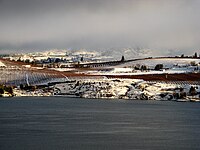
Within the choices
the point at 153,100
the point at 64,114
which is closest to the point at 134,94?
the point at 153,100

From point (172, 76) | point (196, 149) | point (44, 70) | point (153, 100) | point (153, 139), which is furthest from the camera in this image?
point (44, 70)

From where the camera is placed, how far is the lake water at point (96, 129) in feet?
116

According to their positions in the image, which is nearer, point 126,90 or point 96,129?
point 96,129

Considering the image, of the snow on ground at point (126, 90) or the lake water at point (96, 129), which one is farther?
the snow on ground at point (126, 90)

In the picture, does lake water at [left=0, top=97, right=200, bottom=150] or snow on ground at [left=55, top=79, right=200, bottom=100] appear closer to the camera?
lake water at [left=0, top=97, right=200, bottom=150]

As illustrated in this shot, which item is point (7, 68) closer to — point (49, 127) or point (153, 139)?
point (49, 127)

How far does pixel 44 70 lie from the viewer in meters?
103

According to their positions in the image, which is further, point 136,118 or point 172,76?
point 172,76

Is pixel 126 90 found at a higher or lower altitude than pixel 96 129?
lower

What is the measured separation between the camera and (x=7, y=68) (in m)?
101

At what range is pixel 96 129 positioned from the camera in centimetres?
4238

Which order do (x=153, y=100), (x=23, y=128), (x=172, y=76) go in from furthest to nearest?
(x=172, y=76) → (x=153, y=100) → (x=23, y=128)

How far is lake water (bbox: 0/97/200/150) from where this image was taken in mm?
35281

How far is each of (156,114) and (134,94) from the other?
29.0m
